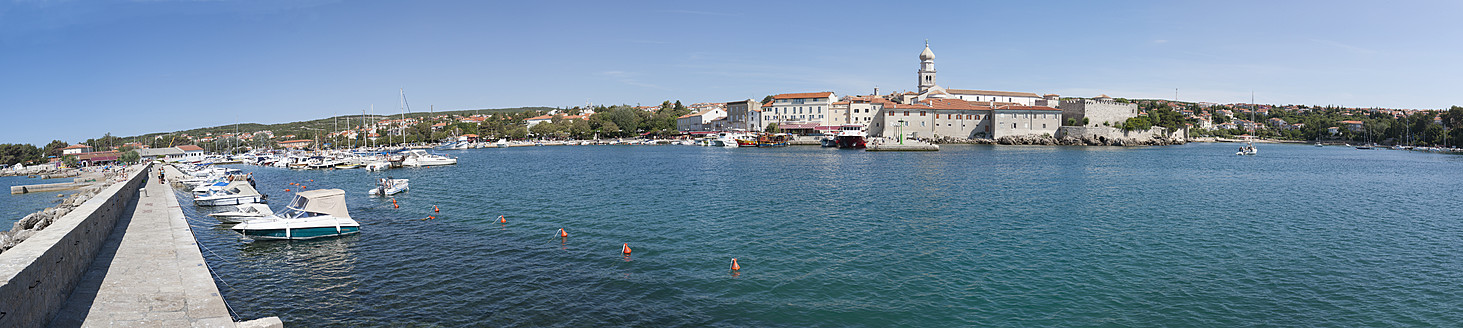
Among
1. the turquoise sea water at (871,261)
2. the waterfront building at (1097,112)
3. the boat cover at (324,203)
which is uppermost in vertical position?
the waterfront building at (1097,112)

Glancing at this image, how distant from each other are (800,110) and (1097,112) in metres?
37.9

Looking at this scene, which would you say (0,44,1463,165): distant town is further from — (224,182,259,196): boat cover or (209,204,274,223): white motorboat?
(209,204,274,223): white motorboat

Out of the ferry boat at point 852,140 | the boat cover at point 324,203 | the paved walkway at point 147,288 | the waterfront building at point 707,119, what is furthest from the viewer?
the waterfront building at point 707,119

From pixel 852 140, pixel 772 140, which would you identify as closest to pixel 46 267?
pixel 852 140

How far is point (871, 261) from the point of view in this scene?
1298 cm

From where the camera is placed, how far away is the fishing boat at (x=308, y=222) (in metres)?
14.9

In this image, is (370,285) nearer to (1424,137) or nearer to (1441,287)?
(1441,287)

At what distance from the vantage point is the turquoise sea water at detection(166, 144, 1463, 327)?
957 cm

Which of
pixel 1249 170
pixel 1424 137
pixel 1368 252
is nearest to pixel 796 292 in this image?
pixel 1368 252

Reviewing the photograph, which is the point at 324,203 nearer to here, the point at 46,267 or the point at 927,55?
the point at 46,267

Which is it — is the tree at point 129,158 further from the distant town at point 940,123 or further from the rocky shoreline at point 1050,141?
the rocky shoreline at point 1050,141

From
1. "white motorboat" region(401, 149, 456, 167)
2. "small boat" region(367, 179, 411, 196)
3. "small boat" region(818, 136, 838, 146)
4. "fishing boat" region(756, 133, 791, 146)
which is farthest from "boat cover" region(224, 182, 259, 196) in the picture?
"small boat" region(818, 136, 838, 146)

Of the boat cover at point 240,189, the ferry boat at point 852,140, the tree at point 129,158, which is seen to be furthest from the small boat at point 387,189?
the tree at point 129,158

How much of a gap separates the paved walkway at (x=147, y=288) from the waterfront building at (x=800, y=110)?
79991 mm
